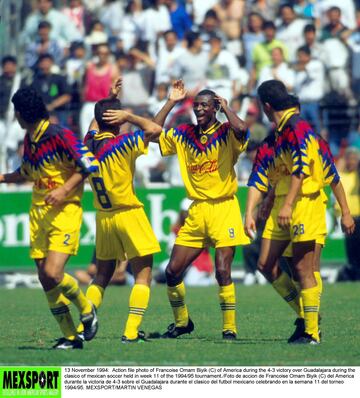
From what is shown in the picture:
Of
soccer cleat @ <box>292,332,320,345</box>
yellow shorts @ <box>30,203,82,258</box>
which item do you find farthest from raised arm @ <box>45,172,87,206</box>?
soccer cleat @ <box>292,332,320,345</box>

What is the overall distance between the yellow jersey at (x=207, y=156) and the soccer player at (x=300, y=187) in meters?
0.74

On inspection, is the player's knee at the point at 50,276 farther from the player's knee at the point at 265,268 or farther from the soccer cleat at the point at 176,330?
the player's knee at the point at 265,268

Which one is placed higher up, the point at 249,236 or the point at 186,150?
the point at 186,150

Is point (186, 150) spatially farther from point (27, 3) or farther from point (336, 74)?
point (27, 3)

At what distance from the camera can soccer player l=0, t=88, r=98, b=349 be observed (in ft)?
36.3

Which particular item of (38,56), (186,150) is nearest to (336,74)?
(38,56)

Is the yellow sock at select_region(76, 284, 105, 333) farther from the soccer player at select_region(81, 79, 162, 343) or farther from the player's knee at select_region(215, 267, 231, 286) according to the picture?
the player's knee at select_region(215, 267, 231, 286)

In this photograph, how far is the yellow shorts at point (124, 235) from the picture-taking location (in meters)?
12.1

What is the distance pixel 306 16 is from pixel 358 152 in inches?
175

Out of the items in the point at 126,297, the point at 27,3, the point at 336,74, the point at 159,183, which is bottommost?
the point at 126,297

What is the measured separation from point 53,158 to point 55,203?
1.66ft

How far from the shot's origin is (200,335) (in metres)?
12.9

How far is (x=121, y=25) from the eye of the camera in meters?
25.5

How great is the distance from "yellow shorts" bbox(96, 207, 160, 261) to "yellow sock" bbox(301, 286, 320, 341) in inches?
63.3
